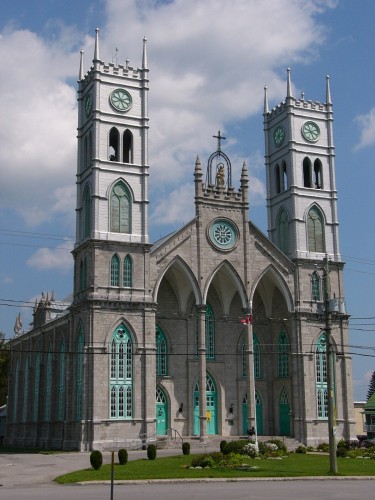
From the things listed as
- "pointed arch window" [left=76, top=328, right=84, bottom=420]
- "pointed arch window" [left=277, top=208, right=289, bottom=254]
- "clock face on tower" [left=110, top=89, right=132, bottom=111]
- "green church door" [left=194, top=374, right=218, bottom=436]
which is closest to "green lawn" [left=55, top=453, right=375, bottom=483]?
"pointed arch window" [left=76, top=328, right=84, bottom=420]

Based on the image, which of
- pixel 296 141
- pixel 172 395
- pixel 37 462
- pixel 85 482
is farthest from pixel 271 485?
pixel 296 141

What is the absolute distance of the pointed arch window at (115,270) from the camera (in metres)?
50.8

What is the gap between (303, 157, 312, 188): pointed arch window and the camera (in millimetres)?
61094

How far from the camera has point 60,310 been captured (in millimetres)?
68500

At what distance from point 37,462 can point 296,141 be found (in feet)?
111

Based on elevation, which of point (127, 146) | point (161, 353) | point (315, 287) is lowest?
point (161, 353)

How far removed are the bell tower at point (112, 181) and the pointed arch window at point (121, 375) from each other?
2.99 meters

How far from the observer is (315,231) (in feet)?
196

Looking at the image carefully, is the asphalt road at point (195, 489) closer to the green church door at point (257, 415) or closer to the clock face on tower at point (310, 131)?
the green church door at point (257, 415)

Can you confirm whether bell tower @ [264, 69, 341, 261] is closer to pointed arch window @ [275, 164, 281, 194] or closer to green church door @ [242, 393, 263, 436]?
pointed arch window @ [275, 164, 281, 194]

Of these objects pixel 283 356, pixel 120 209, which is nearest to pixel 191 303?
pixel 283 356

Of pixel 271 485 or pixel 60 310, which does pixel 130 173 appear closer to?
pixel 60 310

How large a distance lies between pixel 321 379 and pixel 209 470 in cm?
2723

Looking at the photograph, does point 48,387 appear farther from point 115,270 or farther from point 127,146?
point 127,146
